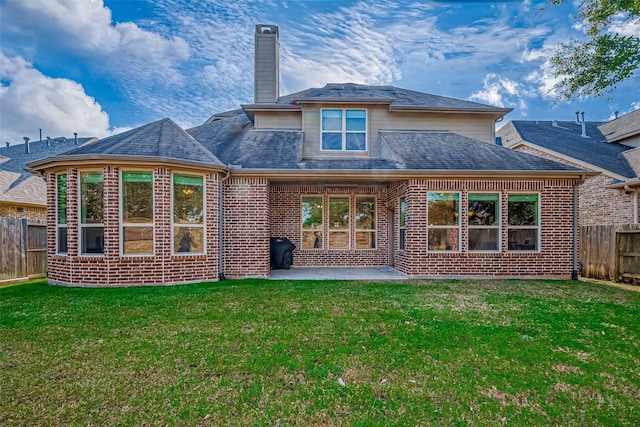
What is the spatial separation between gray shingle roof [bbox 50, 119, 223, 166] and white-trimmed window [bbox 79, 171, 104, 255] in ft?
2.04

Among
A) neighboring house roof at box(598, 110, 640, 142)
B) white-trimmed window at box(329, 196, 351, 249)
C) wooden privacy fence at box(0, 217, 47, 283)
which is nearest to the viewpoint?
wooden privacy fence at box(0, 217, 47, 283)

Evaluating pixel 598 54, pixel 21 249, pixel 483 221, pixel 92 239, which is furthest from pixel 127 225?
pixel 598 54

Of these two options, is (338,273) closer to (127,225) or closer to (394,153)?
(394,153)

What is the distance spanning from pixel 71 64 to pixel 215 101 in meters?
5.34

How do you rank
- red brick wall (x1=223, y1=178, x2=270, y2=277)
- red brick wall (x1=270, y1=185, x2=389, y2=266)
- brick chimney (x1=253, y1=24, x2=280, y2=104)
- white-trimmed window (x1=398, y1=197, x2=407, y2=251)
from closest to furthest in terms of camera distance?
red brick wall (x1=223, y1=178, x2=270, y2=277) < white-trimmed window (x1=398, y1=197, x2=407, y2=251) < red brick wall (x1=270, y1=185, x2=389, y2=266) < brick chimney (x1=253, y1=24, x2=280, y2=104)

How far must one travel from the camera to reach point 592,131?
18.4 m

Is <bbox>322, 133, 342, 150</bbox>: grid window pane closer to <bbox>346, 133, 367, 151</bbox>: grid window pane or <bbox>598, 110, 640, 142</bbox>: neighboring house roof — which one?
<bbox>346, 133, 367, 151</bbox>: grid window pane

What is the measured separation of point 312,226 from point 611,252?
8724mm

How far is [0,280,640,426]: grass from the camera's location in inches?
101

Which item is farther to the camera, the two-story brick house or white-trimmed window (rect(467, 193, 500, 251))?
white-trimmed window (rect(467, 193, 500, 251))

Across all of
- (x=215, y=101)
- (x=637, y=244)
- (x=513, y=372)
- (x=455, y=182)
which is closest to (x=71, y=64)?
(x=215, y=101)

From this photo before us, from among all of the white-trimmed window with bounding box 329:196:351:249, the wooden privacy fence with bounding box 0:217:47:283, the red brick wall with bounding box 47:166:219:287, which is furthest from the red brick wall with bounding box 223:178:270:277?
the wooden privacy fence with bounding box 0:217:47:283

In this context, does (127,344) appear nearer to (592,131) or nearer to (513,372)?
(513,372)

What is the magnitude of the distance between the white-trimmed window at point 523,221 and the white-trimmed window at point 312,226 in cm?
576
